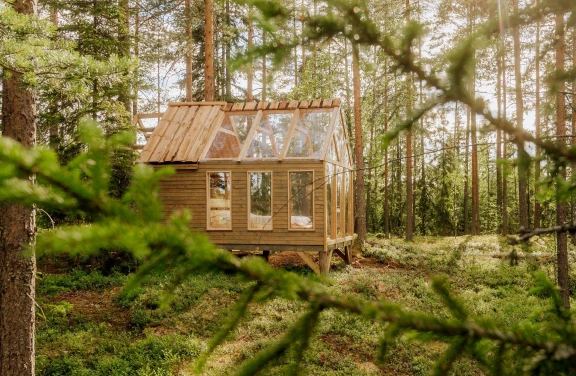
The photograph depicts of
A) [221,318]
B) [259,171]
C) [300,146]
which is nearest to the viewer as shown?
[221,318]

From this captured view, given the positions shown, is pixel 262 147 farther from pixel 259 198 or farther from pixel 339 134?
pixel 339 134

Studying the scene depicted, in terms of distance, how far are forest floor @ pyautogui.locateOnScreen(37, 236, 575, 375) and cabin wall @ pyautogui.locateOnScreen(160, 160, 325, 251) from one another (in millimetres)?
1299

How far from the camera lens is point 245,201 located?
515 inches

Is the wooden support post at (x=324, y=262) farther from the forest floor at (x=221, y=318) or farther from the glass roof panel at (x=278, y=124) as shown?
the glass roof panel at (x=278, y=124)

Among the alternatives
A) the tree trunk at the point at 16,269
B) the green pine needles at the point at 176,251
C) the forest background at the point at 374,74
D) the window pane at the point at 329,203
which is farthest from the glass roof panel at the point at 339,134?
the green pine needles at the point at 176,251

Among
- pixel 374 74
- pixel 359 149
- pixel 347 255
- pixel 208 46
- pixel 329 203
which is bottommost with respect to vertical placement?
pixel 347 255

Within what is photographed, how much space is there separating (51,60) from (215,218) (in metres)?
8.56

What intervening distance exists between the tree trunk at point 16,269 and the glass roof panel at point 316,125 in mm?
8456

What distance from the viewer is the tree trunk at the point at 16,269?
19.0 ft

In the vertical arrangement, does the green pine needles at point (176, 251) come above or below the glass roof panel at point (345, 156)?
below

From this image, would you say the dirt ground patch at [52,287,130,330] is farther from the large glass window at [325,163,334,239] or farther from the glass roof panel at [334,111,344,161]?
the glass roof panel at [334,111,344,161]

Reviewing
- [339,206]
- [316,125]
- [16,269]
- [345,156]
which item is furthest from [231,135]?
[16,269]

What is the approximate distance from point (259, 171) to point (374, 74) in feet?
36.1

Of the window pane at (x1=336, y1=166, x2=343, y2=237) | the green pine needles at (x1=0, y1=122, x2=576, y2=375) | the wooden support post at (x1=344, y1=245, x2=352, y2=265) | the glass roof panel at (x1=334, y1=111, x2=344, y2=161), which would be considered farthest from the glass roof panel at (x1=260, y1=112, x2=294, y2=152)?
the green pine needles at (x1=0, y1=122, x2=576, y2=375)
